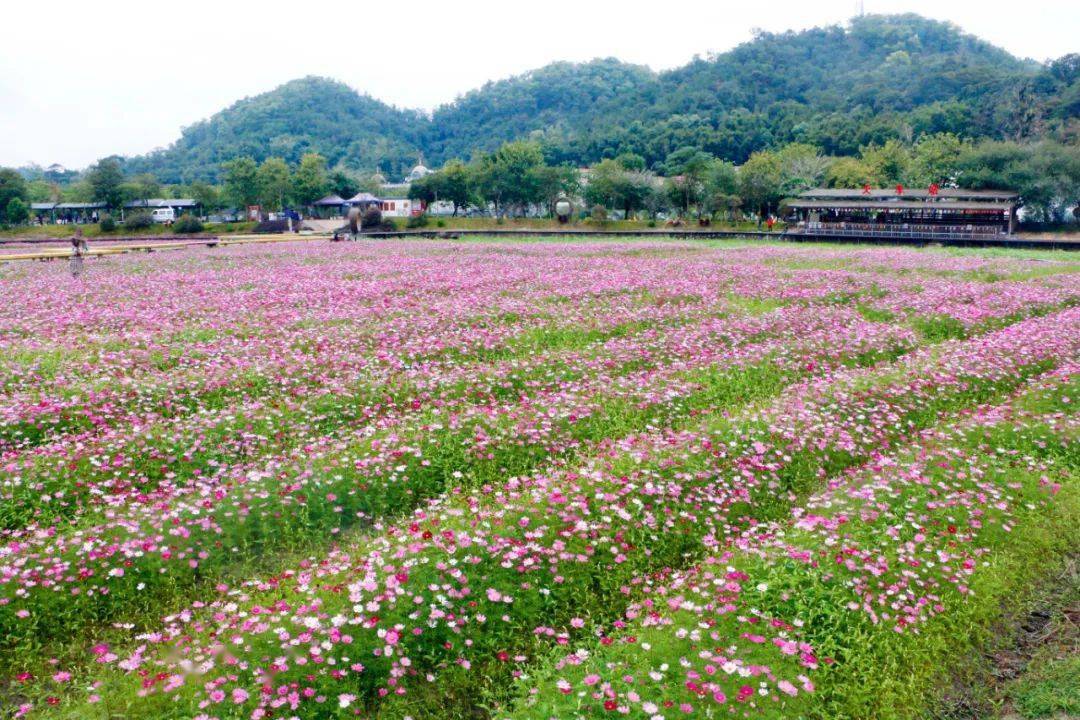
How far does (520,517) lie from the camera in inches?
332

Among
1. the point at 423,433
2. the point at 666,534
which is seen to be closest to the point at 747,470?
the point at 666,534

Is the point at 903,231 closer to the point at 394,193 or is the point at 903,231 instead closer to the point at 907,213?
the point at 907,213

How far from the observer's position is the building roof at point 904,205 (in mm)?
59688

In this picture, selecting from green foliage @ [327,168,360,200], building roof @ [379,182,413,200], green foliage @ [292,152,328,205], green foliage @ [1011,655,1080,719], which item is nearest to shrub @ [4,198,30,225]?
green foliage @ [292,152,328,205]

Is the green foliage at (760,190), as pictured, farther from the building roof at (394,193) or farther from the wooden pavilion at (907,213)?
the building roof at (394,193)

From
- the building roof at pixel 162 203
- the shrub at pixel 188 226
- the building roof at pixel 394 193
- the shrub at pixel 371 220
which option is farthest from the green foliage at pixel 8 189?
the building roof at pixel 394 193

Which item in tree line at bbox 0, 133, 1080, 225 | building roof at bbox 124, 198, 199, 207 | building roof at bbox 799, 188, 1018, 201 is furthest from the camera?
building roof at bbox 124, 198, 199, 207

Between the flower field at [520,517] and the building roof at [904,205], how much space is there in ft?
158

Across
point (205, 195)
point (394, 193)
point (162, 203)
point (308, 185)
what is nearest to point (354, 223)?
point (308, 185)

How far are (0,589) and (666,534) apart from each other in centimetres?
699

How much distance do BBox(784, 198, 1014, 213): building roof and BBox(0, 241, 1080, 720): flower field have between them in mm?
A: 48012

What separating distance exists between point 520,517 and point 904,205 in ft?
209

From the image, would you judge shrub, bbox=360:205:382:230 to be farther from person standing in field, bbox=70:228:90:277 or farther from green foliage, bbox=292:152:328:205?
person standing in field, bbox=70:228:90:277

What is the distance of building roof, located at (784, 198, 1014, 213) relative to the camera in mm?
59688
